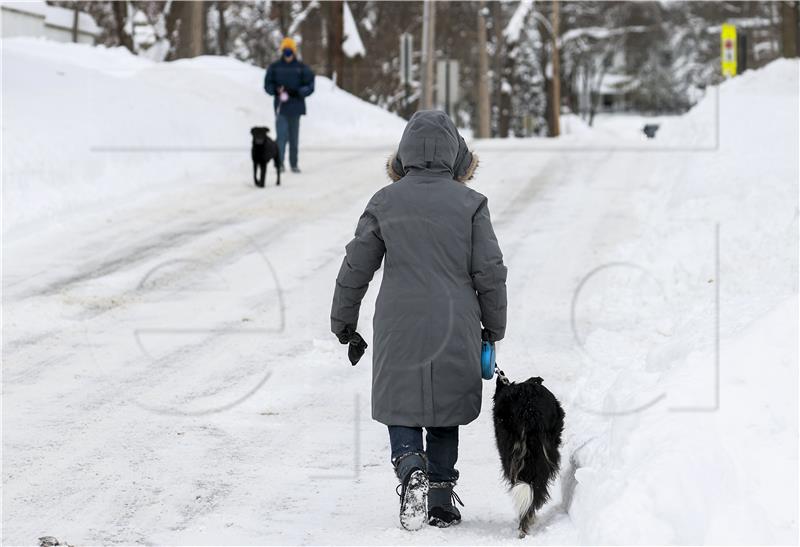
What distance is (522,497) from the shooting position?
16.8 ft

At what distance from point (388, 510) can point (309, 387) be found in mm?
2405

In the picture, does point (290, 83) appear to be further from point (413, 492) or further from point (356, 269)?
point (413, 492)

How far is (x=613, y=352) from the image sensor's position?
29.1 feet

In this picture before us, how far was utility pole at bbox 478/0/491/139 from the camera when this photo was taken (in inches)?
1700

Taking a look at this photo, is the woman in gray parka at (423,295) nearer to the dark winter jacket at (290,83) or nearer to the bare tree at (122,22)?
the dark winter jacket at (290,83)

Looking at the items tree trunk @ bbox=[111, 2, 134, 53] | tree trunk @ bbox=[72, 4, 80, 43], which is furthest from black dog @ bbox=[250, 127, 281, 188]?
tree trunk @ bbox=[111, 2, 134, 53]

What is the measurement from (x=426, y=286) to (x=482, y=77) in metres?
39.1

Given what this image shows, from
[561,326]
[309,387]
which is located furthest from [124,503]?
[561,326]

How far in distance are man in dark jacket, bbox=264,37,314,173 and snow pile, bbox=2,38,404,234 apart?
868 mm

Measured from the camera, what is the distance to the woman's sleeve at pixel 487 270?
525 centimetres

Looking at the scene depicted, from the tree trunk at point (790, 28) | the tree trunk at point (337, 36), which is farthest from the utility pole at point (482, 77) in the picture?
the tree trunk at point (790, 28)

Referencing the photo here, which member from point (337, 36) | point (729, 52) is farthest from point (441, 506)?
point (337, 36)

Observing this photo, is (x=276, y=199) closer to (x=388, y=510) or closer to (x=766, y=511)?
(x=388, y=510)

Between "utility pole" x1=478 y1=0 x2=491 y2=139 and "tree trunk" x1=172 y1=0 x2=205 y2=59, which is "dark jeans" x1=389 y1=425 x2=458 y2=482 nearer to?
"tree trunk" x1=172 y1=0 x2=205 y2=59
